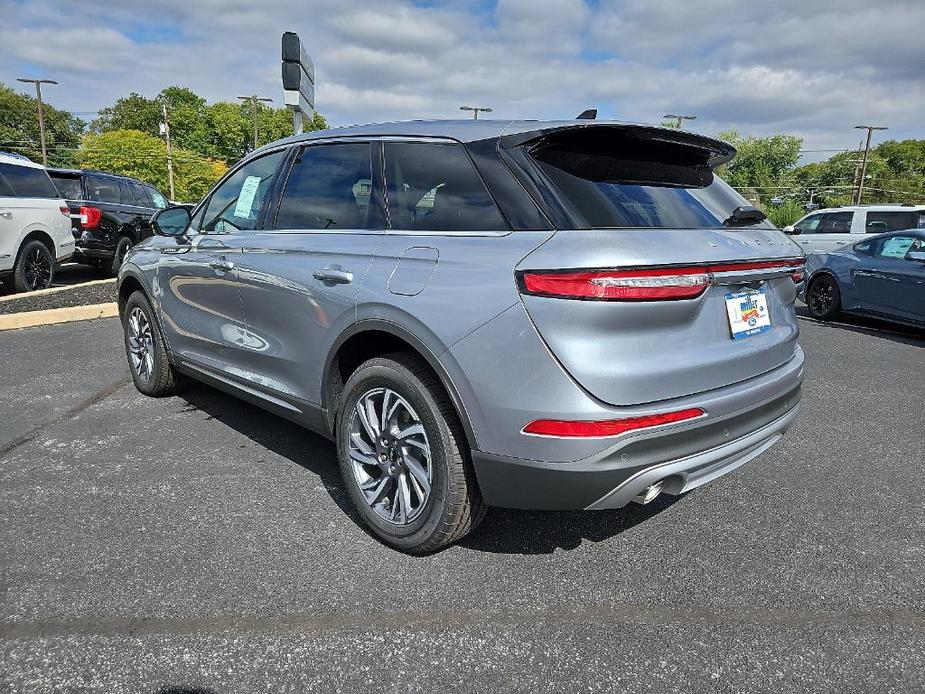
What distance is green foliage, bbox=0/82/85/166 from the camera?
70137mm

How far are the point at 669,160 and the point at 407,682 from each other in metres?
2.21

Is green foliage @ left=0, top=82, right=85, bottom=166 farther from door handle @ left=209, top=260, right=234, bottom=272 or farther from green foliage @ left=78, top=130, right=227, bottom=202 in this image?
door handle @ left=209, top=260, right=234, bottom=272

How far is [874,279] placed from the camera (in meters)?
8.30

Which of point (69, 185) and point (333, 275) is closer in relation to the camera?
point (333, 275)

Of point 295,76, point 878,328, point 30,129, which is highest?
point 30,129

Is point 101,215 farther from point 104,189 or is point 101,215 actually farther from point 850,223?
point 850,223

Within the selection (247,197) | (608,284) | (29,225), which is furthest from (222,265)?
(29,225)

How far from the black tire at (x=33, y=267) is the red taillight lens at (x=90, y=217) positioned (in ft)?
5.18

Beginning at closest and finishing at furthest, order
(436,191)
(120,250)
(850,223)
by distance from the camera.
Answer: (436,191)
(120,250)
(850,223)

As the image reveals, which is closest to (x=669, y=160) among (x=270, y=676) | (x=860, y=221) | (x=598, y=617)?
(x=598, y=617)

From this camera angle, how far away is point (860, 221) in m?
12.8

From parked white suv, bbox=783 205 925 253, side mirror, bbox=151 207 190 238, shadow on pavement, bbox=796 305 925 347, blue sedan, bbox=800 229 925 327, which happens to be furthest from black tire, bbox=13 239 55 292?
parked white suv, bbox=783 205 925 253

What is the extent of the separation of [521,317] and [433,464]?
710 mm

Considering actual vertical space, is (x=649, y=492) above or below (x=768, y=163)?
below
